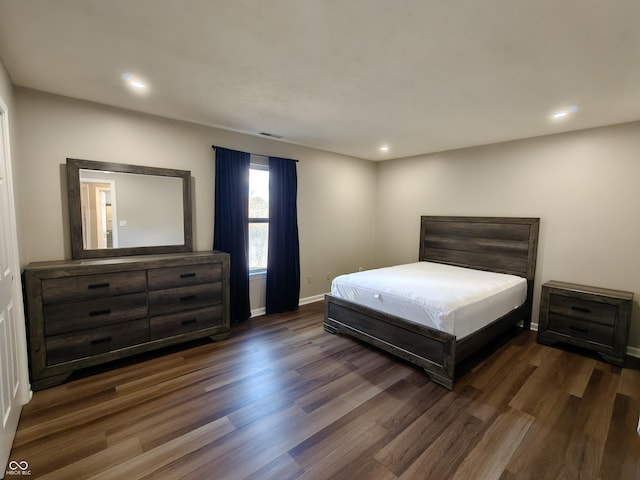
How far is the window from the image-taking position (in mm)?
4078

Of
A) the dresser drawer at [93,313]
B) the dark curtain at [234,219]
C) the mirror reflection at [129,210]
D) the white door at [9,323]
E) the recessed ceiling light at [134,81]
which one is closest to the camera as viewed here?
the white door at [9,323]

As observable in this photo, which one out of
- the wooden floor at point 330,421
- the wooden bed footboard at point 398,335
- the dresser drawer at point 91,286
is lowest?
the wooden floor at point 330,421

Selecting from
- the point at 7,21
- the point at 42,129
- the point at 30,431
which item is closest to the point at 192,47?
the point at 7,21

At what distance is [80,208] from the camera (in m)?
2.77

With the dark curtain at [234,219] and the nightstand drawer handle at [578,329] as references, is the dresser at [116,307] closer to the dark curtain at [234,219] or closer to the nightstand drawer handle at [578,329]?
the dark curtain at [234,219]

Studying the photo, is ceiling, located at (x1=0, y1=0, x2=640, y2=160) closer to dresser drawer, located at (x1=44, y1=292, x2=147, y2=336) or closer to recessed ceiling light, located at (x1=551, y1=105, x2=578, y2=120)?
recessed ceiling light, located at (x1=551, y1=105, x2=578, y2=120)

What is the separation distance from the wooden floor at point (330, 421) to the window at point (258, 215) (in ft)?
4.98

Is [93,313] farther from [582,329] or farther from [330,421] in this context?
[582,329]

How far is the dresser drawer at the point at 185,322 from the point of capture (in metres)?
2.87

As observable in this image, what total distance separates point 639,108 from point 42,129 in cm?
537

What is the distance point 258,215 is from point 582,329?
13.0 feet

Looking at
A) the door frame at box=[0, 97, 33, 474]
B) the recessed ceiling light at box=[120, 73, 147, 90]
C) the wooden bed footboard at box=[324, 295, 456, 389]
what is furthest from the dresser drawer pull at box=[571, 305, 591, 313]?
the door frame at box=[0, 97, 33, 474]

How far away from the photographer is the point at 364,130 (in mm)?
Answer: 3551

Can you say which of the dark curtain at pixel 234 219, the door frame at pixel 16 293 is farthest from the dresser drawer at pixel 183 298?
the door frame at pixel 16 293
